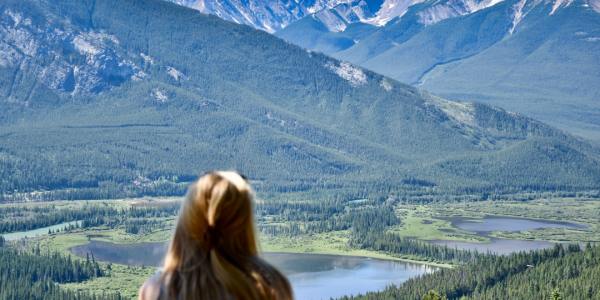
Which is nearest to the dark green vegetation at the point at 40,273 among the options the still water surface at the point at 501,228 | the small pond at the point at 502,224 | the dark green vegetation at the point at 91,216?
the dark green vegetation at the point at 91,216

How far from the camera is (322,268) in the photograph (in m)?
121

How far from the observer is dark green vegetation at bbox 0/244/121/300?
89.2m

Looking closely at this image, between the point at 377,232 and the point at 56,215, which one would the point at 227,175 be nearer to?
the point at 377,232

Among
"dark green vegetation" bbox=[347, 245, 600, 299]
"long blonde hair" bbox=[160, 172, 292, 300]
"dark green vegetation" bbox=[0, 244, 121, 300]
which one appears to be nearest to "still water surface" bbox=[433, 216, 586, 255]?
"dark green vegetation" bbox=[347, 245, 600, 299]

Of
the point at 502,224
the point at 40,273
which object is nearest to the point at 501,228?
the point at 502,224

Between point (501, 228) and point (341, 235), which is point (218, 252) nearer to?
point (341, 235)

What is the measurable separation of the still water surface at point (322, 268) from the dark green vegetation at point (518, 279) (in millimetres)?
9019

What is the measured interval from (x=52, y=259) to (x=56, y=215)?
2063 inches

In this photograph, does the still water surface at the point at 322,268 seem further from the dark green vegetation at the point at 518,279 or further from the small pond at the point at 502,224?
the small pond at the point at 502,224

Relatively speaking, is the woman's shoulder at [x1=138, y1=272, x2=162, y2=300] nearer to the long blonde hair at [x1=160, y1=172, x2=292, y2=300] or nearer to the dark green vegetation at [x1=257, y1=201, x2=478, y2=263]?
the long blonde hair at [x1=160, y1=172, x2=292, y2=300]

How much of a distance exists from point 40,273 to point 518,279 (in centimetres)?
4277

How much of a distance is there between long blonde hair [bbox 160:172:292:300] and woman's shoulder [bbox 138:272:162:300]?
0.12ft

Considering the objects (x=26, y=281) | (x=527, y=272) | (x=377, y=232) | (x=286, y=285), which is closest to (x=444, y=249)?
(x=377, y=232)

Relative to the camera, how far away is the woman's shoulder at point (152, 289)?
8.54 metres
